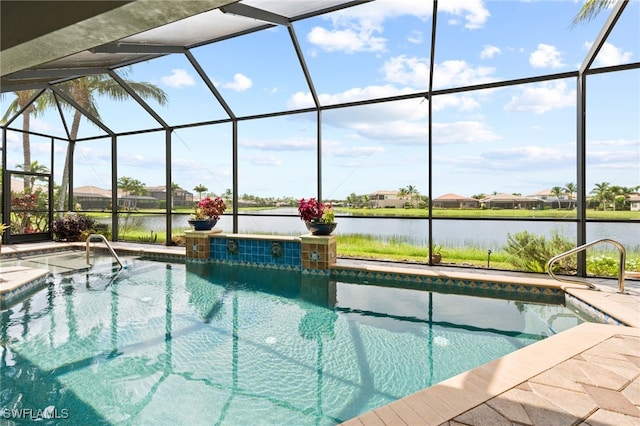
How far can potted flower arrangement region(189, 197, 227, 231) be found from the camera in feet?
27.7

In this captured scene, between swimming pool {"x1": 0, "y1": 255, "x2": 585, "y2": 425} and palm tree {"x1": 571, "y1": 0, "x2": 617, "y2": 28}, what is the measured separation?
4.74 meters

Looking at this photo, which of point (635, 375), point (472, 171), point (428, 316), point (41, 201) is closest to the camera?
point (635, 375)

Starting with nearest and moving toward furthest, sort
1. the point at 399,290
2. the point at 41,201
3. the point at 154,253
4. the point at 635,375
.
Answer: the point at 635,375 < the point at 399,290 < the point at 154,253 < the point at 41,201

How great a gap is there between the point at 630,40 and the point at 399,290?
5.10 m

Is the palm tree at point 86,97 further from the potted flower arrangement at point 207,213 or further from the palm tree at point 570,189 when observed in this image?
the palm tree at point 570,189

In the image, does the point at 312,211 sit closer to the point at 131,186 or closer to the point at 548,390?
the point at 548,390

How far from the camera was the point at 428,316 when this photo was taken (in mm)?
4551

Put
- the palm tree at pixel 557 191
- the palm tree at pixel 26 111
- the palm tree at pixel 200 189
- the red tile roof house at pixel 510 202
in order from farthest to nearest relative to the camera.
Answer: the palm tree at pixel 200 189 < the palm tree at pixel 26 111 < the red tile roof house at pixel 510 202 < the palm tree at pixel 557 191

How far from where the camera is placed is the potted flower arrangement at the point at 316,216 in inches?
276

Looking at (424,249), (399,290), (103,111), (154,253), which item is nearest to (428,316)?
(399,290)

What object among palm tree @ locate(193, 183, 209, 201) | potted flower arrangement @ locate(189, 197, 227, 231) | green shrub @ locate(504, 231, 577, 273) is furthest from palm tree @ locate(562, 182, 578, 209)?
palm tree @ locate(193, 183, 209, 201)

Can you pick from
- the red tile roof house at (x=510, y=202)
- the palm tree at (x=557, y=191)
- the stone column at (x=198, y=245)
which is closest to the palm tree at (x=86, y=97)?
the stone column at (x=198, y=245)

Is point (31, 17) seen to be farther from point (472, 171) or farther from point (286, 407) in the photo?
point (472, 171)

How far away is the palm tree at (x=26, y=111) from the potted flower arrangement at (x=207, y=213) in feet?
19.0
